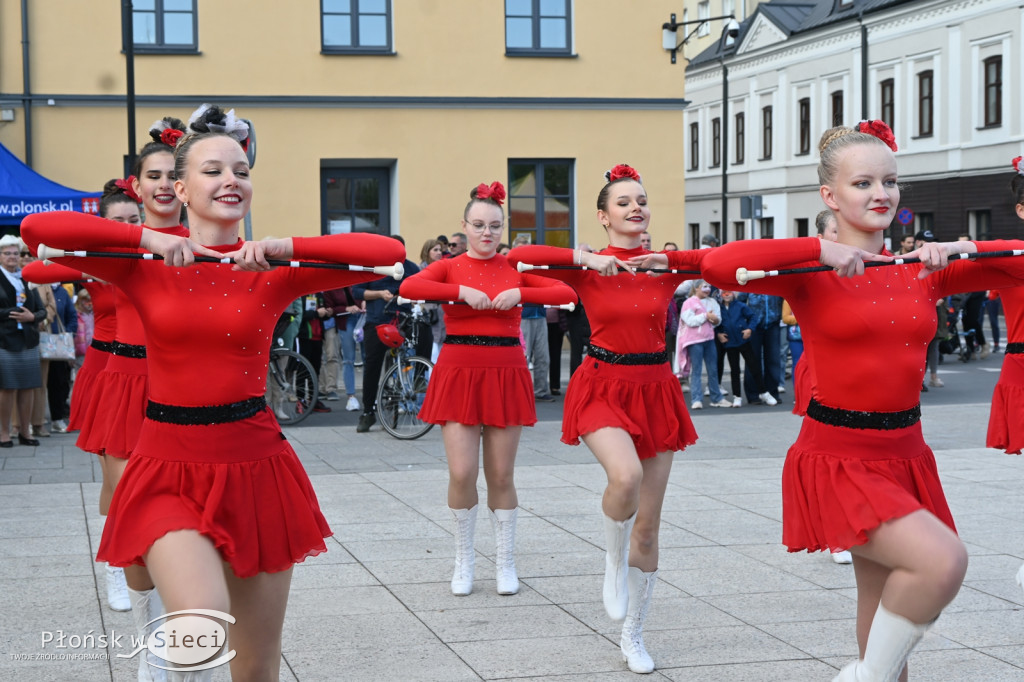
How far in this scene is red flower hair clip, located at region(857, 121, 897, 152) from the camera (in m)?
4.55

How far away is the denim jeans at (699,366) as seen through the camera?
15820 mm

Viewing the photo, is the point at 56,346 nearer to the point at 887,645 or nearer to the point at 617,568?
the point at 617,568

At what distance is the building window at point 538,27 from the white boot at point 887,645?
59.4 ft

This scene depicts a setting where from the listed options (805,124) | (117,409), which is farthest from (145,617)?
(805,124)

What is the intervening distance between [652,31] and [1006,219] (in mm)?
18752

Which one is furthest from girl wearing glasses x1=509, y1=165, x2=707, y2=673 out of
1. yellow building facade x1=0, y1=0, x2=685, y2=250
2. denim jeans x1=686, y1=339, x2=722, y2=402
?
yellow building facade x1=0, y1=0, x2=685, y2=250

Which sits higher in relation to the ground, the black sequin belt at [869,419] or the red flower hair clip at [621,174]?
the red flower hair clip at [621,174]

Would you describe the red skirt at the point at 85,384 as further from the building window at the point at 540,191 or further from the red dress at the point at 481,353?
the building window at the point at 540,191

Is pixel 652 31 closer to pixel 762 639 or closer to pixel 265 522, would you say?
pixel 762 639

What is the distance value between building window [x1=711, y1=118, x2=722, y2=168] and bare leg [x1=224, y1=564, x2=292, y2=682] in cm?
5080

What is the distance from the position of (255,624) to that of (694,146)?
175 feet

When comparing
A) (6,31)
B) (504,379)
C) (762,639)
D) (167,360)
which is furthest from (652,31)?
(167,360)

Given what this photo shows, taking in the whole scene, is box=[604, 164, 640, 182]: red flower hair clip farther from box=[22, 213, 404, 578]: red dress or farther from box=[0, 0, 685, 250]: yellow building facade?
box=[0, 0, 685, 250]: yellow building facade

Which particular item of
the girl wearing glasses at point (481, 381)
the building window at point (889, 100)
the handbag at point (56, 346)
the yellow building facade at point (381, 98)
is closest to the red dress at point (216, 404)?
the girl wearing glasses at point (481, 381)
